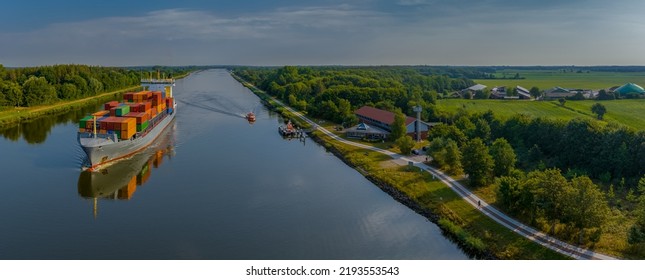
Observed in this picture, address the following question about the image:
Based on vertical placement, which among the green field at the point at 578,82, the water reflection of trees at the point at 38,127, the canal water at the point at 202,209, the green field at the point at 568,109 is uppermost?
the green field at the point at 578,82

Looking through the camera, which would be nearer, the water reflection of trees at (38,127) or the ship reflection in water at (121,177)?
the ship reflection in water at (121,177)

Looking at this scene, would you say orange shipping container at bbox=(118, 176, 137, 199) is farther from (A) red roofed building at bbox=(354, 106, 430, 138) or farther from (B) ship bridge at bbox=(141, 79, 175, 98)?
(B) ship bridge at bbox=(141, 79, 175, 98)

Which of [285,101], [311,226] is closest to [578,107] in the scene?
[285,101]

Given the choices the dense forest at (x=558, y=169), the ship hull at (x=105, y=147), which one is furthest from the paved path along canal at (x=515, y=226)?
the ship hull at (x=105, y=147)

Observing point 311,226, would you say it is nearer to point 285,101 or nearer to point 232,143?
point 232,143

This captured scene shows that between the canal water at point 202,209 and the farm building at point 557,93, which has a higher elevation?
the farm building at point 557,93

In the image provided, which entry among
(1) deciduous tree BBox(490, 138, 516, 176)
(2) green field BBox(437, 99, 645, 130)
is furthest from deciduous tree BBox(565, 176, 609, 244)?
(2) green field BBox(437, 99, 645, 130)

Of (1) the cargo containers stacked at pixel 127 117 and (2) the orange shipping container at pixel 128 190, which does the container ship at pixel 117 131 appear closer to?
(1) the cargo containers stacked at pixel 127 117

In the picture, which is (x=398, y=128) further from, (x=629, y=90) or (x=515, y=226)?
(x=629, y=90)
